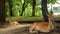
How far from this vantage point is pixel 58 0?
24703mm

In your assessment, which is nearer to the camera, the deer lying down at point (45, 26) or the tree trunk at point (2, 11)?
the deer lying down at point (45, 26)

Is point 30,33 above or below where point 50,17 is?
below

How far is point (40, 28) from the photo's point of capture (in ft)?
26.2

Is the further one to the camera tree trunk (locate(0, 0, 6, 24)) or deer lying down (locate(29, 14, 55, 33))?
tree trunk (locate(0, 0, 6, 24))

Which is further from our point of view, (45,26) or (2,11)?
(2,11)

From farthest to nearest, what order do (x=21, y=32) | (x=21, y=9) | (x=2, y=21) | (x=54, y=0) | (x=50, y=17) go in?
1. (x=21, y=9)
2. (x=54, y=0)
3. (x=2, y=21)
4. (x=21, y=32)
5. (x=50, y=17)

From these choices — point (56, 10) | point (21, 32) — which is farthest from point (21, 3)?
point (21, 32)

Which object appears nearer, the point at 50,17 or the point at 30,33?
the point at 50,17

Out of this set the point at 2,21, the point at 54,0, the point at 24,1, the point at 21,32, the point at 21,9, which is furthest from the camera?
the point at 21,9

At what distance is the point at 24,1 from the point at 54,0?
4.05m

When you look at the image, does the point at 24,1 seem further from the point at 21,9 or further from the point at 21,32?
the point at 21,32

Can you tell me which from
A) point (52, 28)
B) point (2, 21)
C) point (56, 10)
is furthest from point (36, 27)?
point (56, 10)

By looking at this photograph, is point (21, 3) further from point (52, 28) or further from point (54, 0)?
point (52, 28)

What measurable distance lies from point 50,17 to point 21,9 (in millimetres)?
18282
